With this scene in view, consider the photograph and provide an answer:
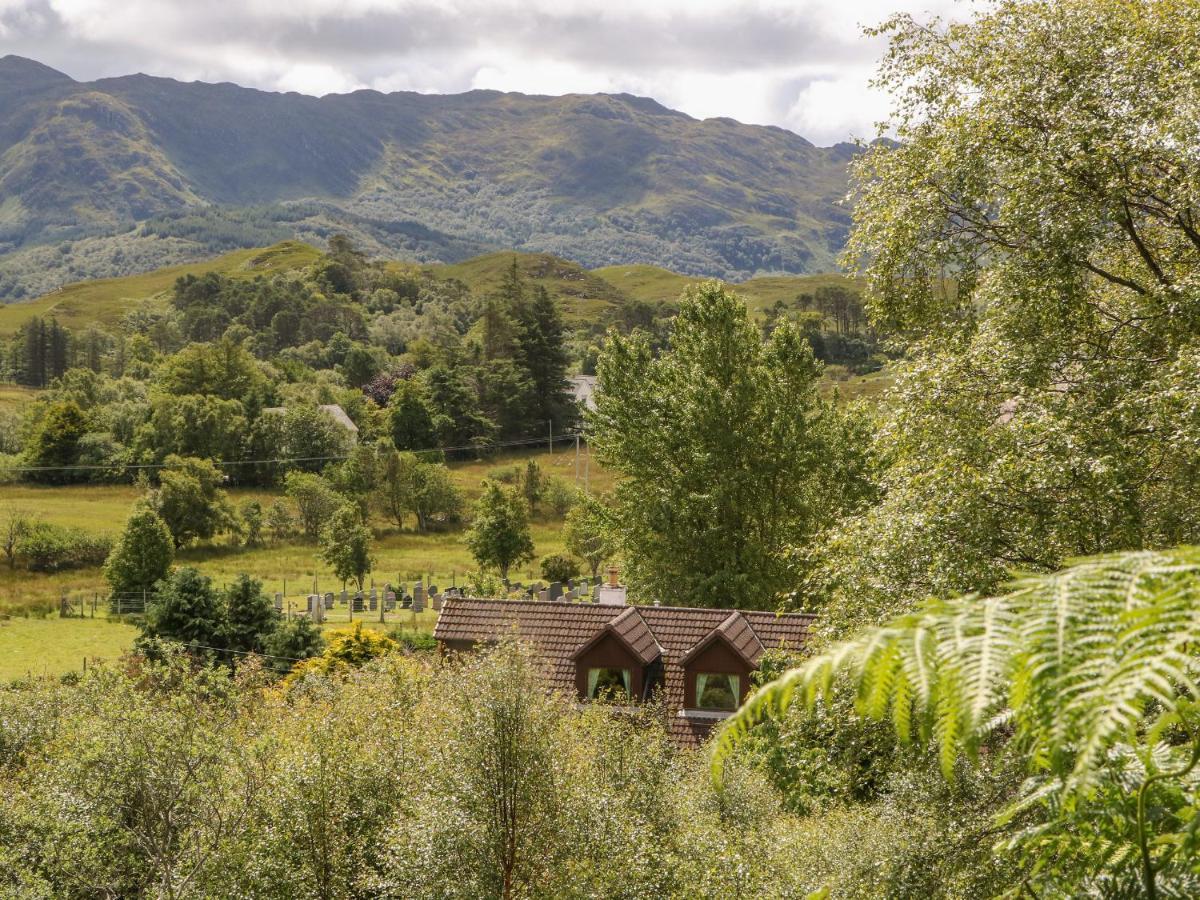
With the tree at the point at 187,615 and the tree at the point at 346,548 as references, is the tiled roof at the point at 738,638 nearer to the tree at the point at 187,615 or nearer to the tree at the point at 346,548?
the tree at the point at 187,615

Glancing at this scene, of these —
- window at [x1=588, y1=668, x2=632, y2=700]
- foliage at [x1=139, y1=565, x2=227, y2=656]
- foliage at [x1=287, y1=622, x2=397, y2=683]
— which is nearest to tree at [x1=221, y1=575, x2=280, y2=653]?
foliage at [x1=139, y1=565, x2=227, y2=656]

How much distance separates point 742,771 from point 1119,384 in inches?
322

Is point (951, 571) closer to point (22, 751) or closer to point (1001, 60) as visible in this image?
point (1001, 60)

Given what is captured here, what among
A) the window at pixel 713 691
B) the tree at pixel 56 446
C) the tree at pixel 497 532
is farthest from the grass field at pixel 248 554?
the window at pixel 713 691

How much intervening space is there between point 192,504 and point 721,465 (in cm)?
4688

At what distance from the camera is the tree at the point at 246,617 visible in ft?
120

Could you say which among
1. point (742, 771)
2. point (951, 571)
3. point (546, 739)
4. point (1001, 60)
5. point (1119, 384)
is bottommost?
point (742, 771)

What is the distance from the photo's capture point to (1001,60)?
13.4m

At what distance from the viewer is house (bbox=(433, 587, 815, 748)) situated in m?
23.7

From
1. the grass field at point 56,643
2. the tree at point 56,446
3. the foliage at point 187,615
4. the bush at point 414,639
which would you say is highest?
the tree at point 56,446

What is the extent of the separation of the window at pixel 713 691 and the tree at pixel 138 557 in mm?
36543

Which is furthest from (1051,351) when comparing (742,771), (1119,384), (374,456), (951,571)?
(374,456)

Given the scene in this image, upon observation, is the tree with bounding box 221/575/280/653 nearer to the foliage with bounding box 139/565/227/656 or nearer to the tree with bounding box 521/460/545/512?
the foliage with bounding box 139/565/227/656

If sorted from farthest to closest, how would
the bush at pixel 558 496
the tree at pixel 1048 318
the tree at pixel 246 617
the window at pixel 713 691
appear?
the bush at pixel 558 496 < the tree at pixel 246 617 < the window at pixel 713 691 < the tree at pixel 1048 318
